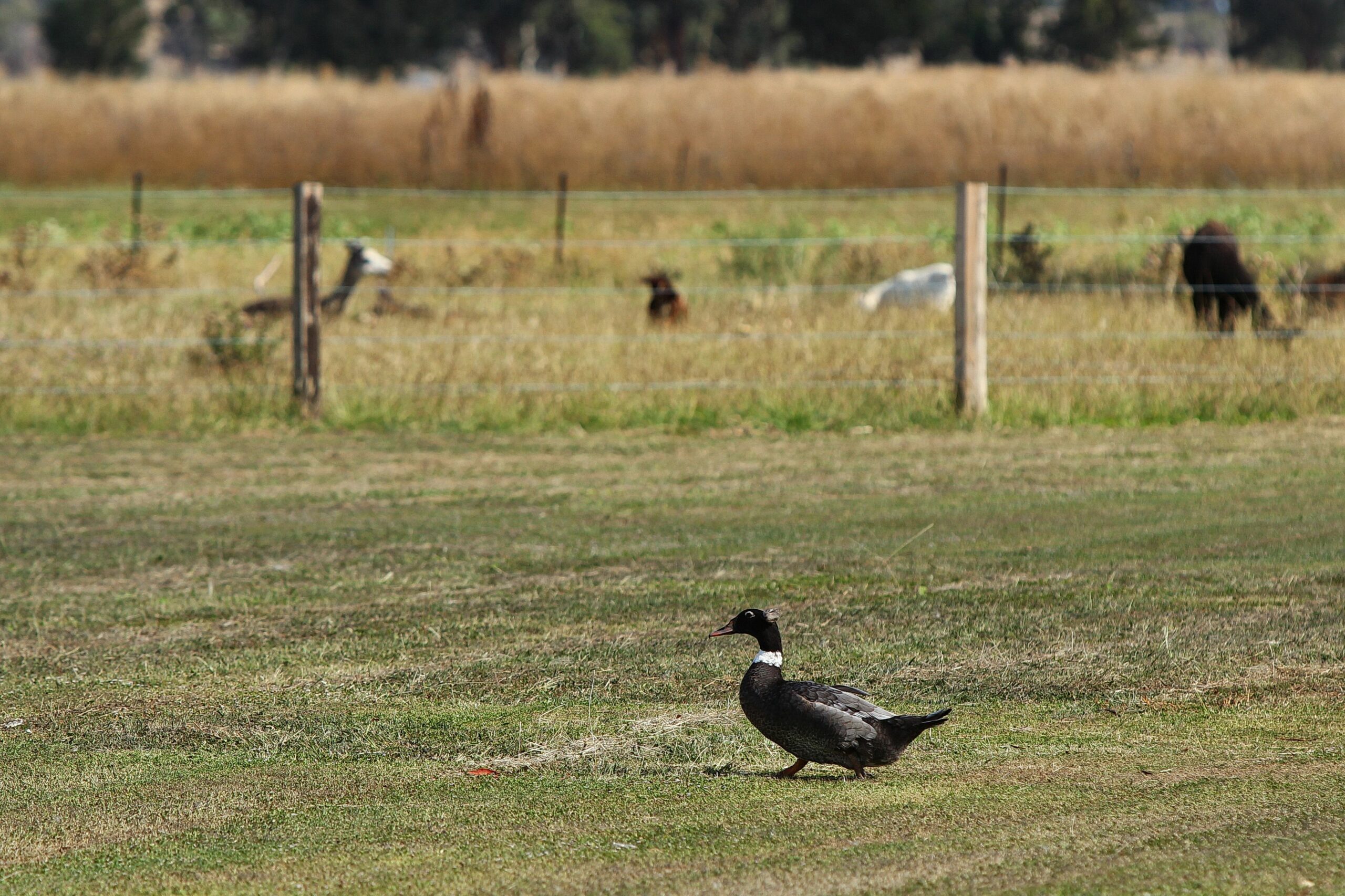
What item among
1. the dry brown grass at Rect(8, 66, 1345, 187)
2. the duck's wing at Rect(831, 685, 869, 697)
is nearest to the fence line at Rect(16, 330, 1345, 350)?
the duck's wing at Rect(831, 685, 869, 697)

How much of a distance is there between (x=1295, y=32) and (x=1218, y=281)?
52696 mm

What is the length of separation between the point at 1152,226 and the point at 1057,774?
64.5 ft

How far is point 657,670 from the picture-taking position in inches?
245

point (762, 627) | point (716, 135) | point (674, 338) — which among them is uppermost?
point (716, 135)

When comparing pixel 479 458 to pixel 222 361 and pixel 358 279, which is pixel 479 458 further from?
pixel 358 279

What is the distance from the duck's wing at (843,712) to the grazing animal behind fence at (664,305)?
10763mm

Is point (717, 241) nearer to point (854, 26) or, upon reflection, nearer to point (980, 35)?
point (854, 26)

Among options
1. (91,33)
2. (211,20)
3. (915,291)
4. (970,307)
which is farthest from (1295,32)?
(970,307)

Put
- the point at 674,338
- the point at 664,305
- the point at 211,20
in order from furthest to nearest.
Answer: the point at 211,20 < the point at 664,305 < the point at 674,338

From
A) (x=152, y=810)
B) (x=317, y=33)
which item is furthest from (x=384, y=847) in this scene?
(x=317, y=33)

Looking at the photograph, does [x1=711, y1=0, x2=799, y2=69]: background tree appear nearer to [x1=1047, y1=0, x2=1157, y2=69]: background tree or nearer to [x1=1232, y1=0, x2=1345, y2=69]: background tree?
[x1=1047, y1=0, x2=1157, y2=69]: background tree

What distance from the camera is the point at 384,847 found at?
430 centimetres

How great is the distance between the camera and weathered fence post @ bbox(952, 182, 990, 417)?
41.4 ft

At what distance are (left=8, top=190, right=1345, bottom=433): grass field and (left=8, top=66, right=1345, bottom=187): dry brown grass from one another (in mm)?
8789
